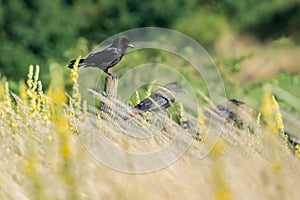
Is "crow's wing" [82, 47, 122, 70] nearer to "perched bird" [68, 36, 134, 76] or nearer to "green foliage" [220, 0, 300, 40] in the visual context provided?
"perched bird" [68, 36, 134, 76]

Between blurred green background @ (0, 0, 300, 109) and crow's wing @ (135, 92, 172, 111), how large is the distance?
7217 mm

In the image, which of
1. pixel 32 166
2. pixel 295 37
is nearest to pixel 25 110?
pixel 32 166

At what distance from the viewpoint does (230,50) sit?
51.0 feet

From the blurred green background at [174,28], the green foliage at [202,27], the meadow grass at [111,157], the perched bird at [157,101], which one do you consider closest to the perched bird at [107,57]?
the perched bird at [157,101]

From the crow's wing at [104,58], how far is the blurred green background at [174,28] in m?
6.83

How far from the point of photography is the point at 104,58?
4.73 m

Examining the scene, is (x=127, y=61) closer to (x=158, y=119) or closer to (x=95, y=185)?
(x=158, y=119)

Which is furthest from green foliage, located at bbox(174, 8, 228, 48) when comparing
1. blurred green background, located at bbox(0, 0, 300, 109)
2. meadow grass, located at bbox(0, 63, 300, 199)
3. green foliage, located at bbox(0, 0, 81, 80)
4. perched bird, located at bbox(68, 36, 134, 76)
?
meadow grass, located at bbox(0, 63, 300, 199)

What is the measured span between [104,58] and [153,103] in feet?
2.12

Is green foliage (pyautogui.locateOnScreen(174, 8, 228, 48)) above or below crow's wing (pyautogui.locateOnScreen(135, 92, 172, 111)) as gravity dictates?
above

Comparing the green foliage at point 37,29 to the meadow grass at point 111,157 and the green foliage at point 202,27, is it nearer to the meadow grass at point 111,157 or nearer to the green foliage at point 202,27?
the green foliage at point 202,27

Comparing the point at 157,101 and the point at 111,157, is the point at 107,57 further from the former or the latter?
the point at 111,157

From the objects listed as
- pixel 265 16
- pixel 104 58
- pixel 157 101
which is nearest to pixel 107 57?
pixel 104 58

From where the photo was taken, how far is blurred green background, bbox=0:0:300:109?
44.0 ft
